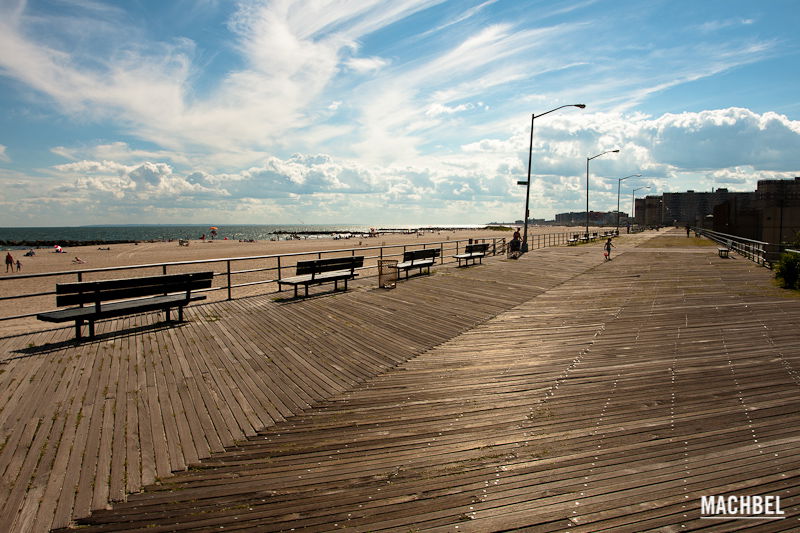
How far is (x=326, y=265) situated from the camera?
1248cm

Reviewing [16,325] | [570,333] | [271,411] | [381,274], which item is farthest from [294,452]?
[16,325]

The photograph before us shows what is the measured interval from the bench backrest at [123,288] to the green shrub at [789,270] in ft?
50.7

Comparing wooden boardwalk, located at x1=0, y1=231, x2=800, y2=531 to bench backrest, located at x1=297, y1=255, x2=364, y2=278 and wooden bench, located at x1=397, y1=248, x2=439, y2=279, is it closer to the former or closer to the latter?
bench backrest, located at x1=297, y1=255, x2=364, y2=278

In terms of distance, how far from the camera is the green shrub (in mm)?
12422

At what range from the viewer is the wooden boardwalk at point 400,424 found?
3258 millimetres

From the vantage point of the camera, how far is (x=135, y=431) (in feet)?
14.6

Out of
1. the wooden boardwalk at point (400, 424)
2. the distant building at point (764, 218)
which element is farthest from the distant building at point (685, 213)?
the wooden boardwalk at point (400, 424)

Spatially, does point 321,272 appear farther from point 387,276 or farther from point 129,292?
point 129,292

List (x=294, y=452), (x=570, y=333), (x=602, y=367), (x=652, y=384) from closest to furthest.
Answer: (x=294, y=452) < (x=652, y=384) < (x=602, y=367) < (x=570, y=333)

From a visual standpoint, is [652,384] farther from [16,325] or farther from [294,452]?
[16,325]

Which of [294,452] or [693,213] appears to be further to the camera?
[693,213]

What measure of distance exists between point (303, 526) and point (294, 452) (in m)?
1.04

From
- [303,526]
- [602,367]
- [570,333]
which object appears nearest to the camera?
[303,526]

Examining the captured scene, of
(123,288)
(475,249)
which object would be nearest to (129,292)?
(123,288)
